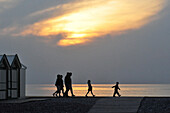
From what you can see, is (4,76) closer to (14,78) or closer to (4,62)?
(4,62)

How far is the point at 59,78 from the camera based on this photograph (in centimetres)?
3431

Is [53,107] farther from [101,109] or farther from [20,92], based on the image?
[20,92]

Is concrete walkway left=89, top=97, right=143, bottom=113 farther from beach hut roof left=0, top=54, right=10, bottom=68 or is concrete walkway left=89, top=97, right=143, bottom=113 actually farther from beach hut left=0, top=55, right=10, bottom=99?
beach hut roof left=0, top=54, right=10, bottom=68

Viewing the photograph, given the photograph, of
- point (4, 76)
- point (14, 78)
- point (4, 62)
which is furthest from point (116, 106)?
point (14, 78)

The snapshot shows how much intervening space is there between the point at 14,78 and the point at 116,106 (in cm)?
1052

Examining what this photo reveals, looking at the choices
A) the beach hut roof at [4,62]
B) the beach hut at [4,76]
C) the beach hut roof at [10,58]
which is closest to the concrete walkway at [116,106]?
the beach hut at [4,76]

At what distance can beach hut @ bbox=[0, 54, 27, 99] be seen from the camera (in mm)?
31516

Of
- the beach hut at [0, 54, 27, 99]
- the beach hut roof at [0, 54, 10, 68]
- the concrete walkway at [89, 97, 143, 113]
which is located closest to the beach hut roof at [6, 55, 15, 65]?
the beach hut at [0, 54, 27, 99]

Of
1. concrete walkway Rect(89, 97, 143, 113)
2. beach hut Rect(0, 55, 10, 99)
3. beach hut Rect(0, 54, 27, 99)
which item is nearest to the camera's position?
concrete walkway Rect(89, 97, 143, 113)

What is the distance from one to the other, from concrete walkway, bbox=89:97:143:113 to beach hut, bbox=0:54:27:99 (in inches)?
318

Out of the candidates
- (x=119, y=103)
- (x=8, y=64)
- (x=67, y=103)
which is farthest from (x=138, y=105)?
(x=8, y=64)

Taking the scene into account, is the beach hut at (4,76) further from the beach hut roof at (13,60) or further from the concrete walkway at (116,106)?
the concrete walkway at (116,106)

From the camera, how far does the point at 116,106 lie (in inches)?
963

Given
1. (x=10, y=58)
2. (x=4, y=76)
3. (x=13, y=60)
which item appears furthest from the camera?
(x=10, y=58)
